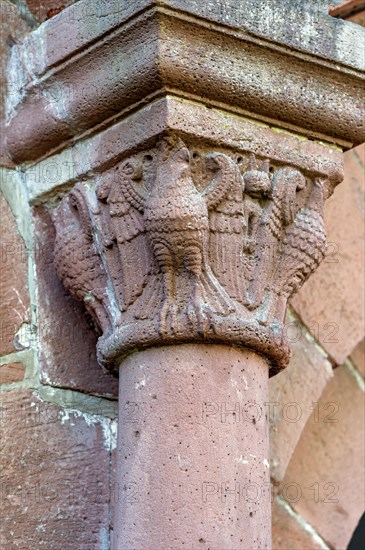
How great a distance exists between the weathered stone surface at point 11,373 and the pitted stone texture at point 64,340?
35 millimetres

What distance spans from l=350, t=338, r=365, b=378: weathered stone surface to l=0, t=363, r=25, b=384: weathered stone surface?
80 cm

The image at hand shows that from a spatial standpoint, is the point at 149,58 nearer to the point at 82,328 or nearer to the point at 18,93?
the point at 18,93

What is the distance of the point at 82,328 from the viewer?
224cm

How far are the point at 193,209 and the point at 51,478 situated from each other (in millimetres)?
512

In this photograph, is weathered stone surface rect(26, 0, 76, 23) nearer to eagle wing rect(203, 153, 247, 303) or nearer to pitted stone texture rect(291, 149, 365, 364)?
eagle wing rect(203, 153, 247, 303)

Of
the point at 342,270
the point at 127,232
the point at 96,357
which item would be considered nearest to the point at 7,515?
the point at 96,357

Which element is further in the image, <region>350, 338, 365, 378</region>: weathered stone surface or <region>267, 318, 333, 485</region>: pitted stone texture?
<region>350, 338, 365, 378</region>: weathered stone surface

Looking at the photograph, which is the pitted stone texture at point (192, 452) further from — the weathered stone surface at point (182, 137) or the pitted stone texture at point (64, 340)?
the weathered stone surface at point (182, 137)

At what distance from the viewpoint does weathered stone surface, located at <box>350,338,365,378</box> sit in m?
2.70

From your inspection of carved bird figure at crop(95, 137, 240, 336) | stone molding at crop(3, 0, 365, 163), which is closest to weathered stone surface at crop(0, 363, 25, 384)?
carved bird figure at crop(95, 137, 240, 336)

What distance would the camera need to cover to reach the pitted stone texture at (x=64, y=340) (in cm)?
220

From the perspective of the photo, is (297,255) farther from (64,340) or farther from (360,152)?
(360,152)

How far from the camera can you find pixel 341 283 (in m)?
2.58

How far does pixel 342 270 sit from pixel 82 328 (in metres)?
0.60
